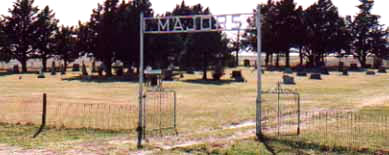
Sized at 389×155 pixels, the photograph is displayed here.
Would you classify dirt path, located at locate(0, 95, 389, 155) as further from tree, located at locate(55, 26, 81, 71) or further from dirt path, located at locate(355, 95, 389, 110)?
tree, located at locate(55, 26, 81, 71)

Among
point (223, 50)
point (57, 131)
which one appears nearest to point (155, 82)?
point (223, 50)

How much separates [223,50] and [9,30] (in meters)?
40.4

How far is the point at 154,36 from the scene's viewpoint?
182 ft

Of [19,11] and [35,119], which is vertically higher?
[19,11]

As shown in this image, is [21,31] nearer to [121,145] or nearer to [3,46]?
[3,46]

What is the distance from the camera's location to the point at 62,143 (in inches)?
535

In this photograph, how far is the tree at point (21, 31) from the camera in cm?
7231

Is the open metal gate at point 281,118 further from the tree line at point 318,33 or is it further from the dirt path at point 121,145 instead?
the tree line at point 318,33

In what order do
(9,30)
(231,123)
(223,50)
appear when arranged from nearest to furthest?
(231,123) → (223,50) → (9,30)

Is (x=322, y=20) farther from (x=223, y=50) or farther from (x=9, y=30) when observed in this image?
(x=9, y=30)

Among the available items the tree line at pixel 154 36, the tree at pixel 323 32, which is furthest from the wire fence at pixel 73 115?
the tree at pixel 323 32

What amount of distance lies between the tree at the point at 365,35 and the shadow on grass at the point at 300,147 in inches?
2777

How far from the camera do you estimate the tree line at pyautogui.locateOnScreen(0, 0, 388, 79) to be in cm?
5591

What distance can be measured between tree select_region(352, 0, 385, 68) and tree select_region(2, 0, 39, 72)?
5293 cm
